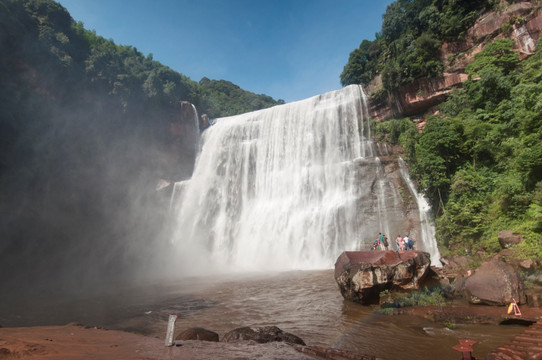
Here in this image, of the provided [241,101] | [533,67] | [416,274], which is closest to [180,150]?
[416,274]

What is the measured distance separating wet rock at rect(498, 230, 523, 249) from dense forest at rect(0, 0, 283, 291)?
2581 centimetres

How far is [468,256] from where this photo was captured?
44.1 ft

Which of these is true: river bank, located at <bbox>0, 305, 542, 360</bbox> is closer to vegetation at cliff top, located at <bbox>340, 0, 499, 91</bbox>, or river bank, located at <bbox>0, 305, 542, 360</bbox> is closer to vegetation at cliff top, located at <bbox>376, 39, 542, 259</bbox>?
vegetation at cliff top, located at <bbox>376, 39, 542, 259</bbox>

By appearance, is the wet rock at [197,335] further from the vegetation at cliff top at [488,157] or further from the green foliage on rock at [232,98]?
the green foliage on rock at [232,98]

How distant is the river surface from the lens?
5.79 m

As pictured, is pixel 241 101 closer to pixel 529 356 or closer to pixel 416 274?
pixel 416 274

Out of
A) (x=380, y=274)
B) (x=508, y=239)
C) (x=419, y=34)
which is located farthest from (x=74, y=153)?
(x=419, y=34)

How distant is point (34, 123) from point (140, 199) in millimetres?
10843

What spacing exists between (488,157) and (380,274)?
43.7 feet

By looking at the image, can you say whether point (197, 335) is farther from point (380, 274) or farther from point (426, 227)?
point (426, 227)

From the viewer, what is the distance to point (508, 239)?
1168cm

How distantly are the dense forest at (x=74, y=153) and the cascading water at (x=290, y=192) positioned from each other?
179 inches

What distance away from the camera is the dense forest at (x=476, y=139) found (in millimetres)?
12344

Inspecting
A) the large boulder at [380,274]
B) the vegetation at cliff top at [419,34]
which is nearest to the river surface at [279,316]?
the large boulder at [380,274]
